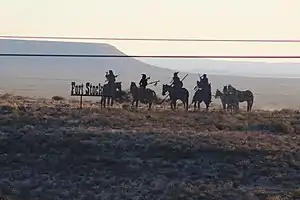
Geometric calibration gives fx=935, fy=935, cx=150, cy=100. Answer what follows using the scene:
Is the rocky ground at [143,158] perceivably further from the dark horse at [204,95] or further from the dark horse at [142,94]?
the dark horse at [204,95]

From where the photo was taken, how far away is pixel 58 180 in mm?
27922

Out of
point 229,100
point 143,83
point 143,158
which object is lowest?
point 143,158

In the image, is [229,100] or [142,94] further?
[229,100]

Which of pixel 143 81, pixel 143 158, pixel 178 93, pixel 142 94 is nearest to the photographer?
pixel 143 158

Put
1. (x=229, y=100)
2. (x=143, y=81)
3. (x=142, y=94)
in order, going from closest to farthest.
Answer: (x=143, y=81)
(x=142, y=94)
(x=229, y=100)

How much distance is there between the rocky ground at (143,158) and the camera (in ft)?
87.7

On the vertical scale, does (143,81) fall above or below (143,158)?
above

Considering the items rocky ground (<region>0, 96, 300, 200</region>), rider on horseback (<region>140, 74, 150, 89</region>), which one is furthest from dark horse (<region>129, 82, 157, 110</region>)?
rocky ground (<region>0, 96, 300, 200</region>)

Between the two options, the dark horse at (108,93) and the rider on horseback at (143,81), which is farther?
the dark horse at (108,93)

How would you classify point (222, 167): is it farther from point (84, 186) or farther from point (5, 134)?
point (5, 134)

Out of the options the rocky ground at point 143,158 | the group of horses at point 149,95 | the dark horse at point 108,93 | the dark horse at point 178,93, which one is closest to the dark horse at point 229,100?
the group of horses at point 149,95

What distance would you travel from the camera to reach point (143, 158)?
30.1 m

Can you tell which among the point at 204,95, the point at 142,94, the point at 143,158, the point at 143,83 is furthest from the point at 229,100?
the point at 143,158

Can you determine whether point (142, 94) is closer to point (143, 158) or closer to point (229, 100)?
point (229, 100)
